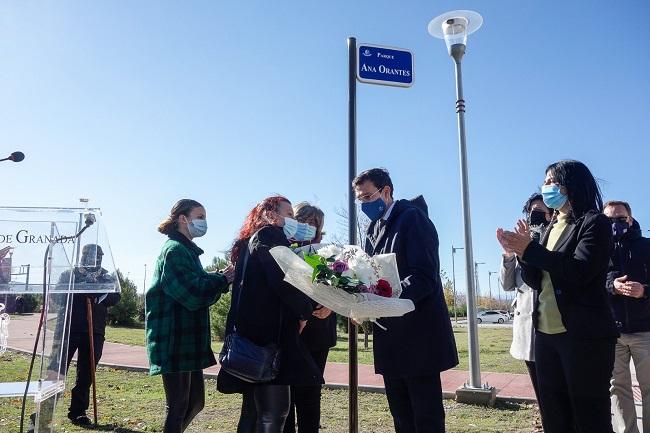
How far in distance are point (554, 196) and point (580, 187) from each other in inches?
5.6

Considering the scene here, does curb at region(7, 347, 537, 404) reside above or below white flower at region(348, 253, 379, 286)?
below

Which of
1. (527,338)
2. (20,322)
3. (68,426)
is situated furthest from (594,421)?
(68,426)

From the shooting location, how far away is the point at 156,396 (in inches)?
273

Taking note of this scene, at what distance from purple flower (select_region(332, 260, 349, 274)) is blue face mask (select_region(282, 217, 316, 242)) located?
2.74ft

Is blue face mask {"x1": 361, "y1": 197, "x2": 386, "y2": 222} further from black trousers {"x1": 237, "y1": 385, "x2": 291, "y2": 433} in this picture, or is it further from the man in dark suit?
black trousers {"x1": 237, "y1": 385, "x2": 291, "y2": 433}

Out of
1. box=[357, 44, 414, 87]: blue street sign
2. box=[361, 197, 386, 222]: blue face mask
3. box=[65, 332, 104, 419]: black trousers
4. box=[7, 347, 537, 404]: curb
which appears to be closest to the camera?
box=[361, 197, 386, 222]: blue face mask

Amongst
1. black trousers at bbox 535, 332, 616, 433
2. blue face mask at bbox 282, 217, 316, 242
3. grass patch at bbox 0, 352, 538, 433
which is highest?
blue face mask at bbox 282, 217, 316, 242

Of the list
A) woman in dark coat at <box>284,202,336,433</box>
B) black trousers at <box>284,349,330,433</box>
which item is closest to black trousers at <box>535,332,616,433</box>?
woman in dark coat at <box>284,202,336,433</box>

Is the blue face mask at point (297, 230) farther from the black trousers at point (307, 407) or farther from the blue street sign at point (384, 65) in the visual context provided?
the blue street sign at point (384, 65)

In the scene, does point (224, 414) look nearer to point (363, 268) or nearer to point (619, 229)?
point (363, 268)

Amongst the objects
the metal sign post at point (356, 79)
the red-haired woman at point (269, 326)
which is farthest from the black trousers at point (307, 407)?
the red-haired woman at point (269, 326)

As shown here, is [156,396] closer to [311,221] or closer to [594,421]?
[311,221]

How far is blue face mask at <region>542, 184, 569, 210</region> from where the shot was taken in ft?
9.59

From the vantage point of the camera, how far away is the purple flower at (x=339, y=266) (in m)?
2.65
